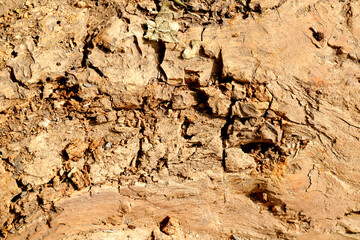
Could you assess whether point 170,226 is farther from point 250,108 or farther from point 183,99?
point 250,108

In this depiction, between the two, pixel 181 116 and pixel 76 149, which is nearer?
pixel 76 149

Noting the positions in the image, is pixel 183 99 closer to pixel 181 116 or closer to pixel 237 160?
pixel 181 116

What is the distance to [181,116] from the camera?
271 cm

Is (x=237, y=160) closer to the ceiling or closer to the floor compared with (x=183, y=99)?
closer to the floor

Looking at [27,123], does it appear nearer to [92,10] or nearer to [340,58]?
[92,10]

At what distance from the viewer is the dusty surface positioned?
8.26 feet

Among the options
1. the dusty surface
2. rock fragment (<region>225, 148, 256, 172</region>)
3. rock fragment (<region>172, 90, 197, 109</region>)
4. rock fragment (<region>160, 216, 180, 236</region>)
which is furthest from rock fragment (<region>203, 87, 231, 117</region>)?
rock fragment (<region>160, 216, 180, 236</region>)

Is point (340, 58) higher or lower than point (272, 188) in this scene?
higher

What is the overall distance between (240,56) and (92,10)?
128 centimetres

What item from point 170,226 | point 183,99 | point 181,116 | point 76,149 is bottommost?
point 170,226

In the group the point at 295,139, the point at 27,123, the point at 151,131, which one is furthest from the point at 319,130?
the point at 27,123

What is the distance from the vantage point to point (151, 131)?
2.69 metres

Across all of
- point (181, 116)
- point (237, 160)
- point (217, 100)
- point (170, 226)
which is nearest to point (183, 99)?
point (181, 116)

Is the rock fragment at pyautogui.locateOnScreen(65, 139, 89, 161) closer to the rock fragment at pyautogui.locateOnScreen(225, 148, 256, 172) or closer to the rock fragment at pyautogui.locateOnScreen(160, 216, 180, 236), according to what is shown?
the rock fragment at pyautogui.locateOnScreen(160, 216, 180, 236)
